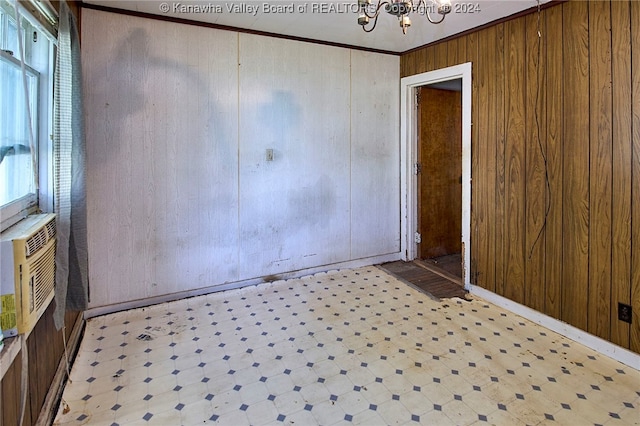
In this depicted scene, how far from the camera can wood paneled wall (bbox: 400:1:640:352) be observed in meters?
2.24

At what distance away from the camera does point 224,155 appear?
329 centimetres

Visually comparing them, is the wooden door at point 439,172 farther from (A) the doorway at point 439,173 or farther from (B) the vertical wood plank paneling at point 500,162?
(B) the vertical wood plank paneling at point 500,162

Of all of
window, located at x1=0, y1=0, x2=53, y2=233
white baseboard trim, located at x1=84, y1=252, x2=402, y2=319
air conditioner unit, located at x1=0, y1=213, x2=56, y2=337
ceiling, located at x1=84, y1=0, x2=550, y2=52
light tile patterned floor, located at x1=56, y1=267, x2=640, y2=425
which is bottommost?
light tile patterned floor, located at x1=56, y1=267, x2=640, y2=425

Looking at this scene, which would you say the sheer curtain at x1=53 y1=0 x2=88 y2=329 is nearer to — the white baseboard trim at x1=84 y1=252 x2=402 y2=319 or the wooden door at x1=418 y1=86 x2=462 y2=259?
the white baseboard trim at x1=84 y1=252 x2=402 y2=319

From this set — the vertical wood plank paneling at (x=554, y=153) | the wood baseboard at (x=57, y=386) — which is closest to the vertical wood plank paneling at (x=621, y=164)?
the vertical wood plank paneling at (x=554, y=153)

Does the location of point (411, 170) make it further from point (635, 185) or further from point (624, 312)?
point (624, 312)

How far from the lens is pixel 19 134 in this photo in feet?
5.99

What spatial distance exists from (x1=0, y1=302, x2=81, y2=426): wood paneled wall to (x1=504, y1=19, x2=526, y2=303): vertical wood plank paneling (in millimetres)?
3267

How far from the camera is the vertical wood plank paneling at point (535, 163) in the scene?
2.70 metres

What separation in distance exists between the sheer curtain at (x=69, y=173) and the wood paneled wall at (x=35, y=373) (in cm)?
11

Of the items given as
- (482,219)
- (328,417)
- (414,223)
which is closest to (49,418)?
(328,417)

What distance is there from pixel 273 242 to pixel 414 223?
178cm

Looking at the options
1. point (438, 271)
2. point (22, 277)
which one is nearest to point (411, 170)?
point (438, 271)

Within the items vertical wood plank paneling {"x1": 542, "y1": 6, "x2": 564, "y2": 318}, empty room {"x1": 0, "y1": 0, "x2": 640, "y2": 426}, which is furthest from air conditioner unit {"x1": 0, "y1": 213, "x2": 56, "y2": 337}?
vertical wood plank paneling {"x1": 542, "y1": 6, "x2": 564, "y2": 318}
